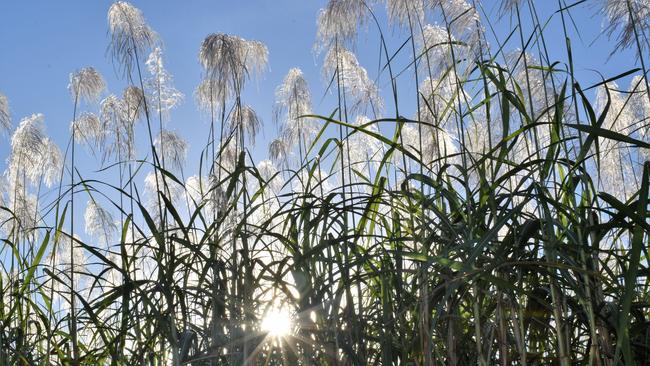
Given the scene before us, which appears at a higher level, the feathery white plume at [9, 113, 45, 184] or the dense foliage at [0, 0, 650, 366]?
the feathery white plume at [9, 113, 45, 184]

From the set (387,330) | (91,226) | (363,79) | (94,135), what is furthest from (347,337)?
(91,226)

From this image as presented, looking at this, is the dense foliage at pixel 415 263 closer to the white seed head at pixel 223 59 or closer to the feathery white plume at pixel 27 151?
the white seed head at pixel 223 59

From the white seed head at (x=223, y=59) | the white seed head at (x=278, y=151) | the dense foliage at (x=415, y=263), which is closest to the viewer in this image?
the dense foliage at (x=415, y=263)

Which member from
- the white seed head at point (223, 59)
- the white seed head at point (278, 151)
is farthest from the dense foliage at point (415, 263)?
the white seed head at point (278, 151)

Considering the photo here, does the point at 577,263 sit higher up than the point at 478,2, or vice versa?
the point at 478,2

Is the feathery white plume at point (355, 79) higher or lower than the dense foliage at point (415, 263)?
higher

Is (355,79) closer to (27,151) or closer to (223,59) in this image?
(223,59)

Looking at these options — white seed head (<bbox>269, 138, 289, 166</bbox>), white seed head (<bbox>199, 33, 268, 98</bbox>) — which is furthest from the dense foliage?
white seed head (<bbox>269, 138, 289, 166</bbox>)

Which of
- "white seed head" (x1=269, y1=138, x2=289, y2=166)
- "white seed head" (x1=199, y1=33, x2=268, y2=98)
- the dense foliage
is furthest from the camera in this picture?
"white seed head" (x1=269, y1=138, x2=289, y2=166)

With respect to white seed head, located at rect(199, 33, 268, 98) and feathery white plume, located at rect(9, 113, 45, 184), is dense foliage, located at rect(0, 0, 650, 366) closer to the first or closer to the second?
white seed head, located at rect(199, 33, 268, 98)

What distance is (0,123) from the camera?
161 inches

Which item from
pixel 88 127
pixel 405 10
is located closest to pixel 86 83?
pixel 88 127

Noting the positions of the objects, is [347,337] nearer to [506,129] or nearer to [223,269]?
[223,269]

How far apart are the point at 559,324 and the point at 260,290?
0.84 metres
